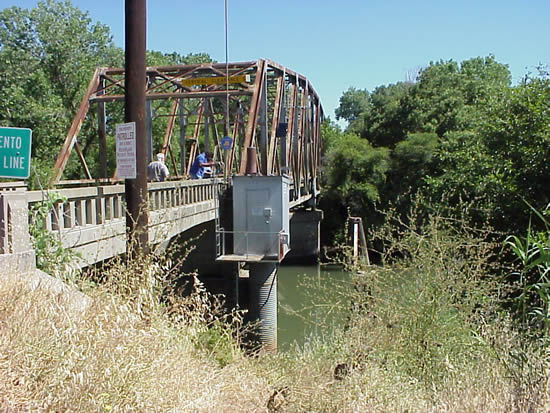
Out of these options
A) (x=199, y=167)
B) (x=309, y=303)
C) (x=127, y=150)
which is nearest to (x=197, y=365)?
(x=127, y=150)

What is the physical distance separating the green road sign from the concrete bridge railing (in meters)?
0.86

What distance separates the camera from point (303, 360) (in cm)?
574

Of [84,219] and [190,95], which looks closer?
[84,219]

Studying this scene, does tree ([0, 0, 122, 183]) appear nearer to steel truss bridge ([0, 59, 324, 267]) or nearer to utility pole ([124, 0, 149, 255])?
steel truss bridge ([0, 59, 324, 267])

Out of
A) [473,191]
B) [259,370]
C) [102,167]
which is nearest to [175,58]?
[102,167]

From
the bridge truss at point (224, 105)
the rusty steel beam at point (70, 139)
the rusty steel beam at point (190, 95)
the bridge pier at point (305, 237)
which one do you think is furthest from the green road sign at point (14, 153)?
the bridge pier at point (305, 237)

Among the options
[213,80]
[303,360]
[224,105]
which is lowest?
[303,360]

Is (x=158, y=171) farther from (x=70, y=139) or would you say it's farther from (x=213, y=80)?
(x=213, y=80)

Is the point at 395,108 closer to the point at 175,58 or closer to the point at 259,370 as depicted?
the point at 259,370

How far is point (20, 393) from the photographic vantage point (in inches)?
135

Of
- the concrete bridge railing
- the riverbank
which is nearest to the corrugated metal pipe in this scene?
the concrete bridge railing

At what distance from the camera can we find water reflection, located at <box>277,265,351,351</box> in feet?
20.2

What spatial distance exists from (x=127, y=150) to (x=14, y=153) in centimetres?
153

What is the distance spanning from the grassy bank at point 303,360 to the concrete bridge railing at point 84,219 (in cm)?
83
